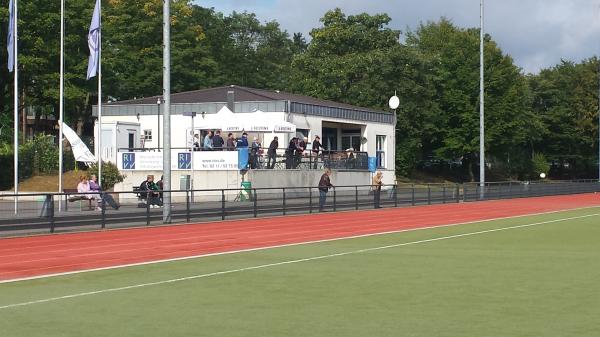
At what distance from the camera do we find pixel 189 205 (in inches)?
1152

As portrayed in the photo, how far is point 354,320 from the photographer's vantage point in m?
9.43

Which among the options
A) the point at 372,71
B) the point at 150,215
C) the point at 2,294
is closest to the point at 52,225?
the point at 150,215

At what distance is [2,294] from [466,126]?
71269 millimetres

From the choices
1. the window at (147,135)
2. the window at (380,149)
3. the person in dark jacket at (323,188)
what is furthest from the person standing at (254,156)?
the window at (380,149)

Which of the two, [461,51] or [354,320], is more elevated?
[461,51]

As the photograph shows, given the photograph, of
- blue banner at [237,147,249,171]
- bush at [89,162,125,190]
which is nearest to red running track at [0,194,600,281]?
blue banner at [237,147,249,171]

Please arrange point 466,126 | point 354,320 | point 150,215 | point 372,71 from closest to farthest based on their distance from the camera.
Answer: point 354,320
point 150,215
point 372,71
point 466,126

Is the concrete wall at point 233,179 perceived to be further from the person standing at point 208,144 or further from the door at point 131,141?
the door at point 131,141

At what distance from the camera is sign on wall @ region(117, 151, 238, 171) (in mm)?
39875

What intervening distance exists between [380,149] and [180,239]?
3872cm

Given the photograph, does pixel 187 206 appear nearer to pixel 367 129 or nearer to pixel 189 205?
pixel 189 205

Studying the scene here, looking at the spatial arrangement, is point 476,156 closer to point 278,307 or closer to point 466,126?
point 466,126

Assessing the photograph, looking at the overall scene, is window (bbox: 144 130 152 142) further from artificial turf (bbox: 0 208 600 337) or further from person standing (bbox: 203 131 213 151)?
artificial turf (bbox: 0 208 600 337)

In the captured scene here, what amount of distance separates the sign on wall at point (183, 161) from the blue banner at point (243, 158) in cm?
17
